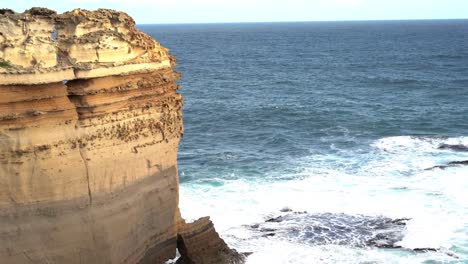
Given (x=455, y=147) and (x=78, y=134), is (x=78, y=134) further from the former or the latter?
(x=455, y=147)

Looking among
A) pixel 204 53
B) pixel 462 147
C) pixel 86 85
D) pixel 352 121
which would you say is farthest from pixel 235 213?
pixel 204 53

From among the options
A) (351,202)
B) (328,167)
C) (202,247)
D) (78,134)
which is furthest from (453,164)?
(78,134)

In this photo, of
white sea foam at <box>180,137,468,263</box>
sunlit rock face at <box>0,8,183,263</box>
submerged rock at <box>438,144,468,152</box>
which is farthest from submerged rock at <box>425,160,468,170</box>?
sunlit rock face at <box>0,8,183,263</box>

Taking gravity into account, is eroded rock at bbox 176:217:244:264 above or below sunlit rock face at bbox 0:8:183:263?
below

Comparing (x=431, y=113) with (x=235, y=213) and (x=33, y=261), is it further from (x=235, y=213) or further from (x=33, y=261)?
(x=33, y=261)

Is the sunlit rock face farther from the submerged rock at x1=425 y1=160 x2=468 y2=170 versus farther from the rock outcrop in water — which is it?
the submerged rock at x1=425 y1=160 x2=468 y2=170

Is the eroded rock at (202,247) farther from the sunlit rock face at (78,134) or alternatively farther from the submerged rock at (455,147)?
the submerged rock at (455,147)

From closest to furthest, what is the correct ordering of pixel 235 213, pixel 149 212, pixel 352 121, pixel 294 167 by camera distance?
pixel 149 212 < pixel 235 213 < pixel 294 167 < pixel 352 121

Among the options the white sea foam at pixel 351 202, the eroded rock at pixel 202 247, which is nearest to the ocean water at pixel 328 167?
the white sea foam at pixel 351 202
